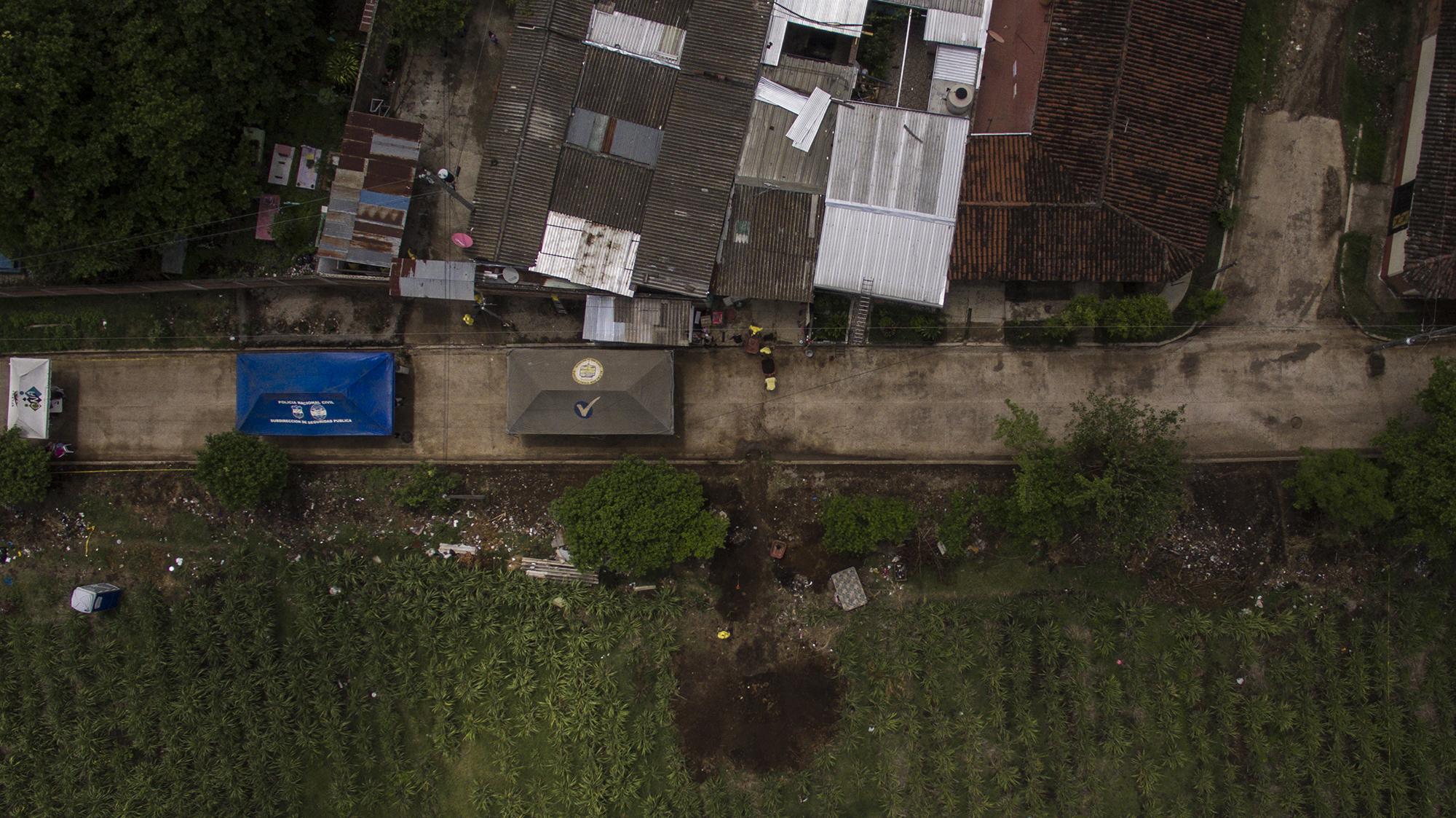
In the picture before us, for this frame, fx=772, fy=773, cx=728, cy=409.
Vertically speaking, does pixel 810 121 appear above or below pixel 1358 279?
above

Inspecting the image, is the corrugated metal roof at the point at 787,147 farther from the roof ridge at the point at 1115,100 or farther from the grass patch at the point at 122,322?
the grass patch at the point at 122,322

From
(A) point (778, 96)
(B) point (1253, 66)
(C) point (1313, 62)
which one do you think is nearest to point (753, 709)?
(A) point (778, 96)

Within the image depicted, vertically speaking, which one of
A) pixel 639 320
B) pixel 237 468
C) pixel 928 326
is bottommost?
pixel 237 468

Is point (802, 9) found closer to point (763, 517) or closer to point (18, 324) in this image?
point (763, 517)

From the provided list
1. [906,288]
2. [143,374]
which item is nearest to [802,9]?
[906,288]

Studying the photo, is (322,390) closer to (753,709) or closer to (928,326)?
(753,709)

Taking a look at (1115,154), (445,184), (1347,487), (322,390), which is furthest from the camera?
(445,184)

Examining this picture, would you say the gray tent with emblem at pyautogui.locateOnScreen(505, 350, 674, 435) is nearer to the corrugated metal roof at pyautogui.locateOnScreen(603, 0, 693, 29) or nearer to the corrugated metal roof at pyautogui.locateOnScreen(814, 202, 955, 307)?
Result: the corrugated metal roof at pyautogui.locateOnScreen(814, 202, 955, 307)
